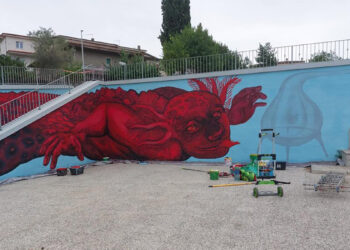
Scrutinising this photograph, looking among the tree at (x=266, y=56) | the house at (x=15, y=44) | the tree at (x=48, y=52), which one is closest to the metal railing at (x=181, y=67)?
the tree at (x=266, y=56)

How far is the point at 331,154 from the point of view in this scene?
33.2 ft

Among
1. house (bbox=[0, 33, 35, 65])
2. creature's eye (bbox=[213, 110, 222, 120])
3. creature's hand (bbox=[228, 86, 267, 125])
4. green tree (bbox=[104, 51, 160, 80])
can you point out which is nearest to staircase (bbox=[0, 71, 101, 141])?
green tree (bbox=[104, 51, 160, 80])

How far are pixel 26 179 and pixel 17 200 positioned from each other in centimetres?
299

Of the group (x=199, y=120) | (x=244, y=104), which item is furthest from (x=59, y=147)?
(x=244, y=104)

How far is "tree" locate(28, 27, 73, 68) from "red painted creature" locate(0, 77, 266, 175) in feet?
45.2

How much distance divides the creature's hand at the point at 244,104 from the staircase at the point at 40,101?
683 cm

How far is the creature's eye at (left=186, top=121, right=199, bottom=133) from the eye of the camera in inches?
477

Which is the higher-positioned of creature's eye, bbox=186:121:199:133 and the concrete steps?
the concrete steps

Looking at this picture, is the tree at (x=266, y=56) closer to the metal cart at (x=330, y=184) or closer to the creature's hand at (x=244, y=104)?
the creature's hand at (x=244, y=104)

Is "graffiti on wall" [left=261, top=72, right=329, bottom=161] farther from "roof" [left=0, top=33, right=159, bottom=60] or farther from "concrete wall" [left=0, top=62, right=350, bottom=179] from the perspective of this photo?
"roof" [left=0, top=33, right=159, bottom=60]

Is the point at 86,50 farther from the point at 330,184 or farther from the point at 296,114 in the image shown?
the point at 330,184

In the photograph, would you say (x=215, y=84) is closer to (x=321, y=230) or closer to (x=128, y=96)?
(x=128, y=96)

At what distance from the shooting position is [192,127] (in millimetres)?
12203

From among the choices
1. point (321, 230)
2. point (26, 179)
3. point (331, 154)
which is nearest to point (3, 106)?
point (26, 179)
